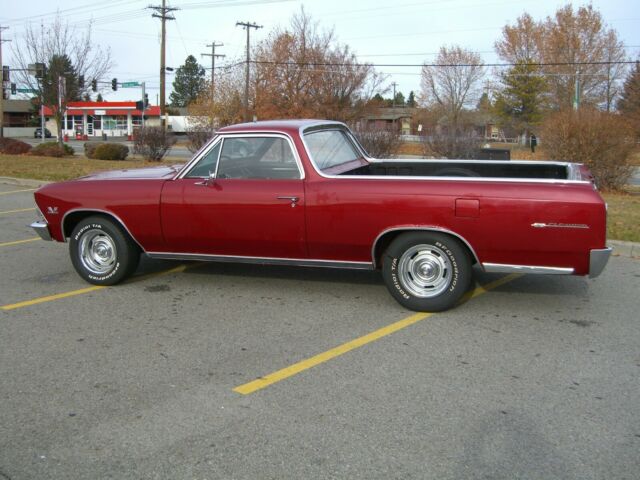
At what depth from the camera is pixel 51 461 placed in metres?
3.26

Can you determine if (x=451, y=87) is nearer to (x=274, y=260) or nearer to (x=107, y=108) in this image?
(x=107, y=108)

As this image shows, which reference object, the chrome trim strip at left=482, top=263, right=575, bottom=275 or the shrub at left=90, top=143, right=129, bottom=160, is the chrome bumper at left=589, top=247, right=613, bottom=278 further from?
the shrub at left=90, top=143, right=129, bottom=160

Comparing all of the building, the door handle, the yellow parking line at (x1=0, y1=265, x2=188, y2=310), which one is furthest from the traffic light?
the building

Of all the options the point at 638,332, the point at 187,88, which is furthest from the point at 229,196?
the point at 187,88

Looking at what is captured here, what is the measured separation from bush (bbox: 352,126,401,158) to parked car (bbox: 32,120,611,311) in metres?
11.8

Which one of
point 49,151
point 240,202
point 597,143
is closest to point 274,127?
point 240,202

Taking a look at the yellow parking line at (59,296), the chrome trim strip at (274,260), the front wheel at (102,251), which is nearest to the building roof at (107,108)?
the yellow parking line at (59,296)

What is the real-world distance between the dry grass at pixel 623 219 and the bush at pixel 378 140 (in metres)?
7.08

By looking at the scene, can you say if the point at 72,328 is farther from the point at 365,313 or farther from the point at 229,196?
the point at 365,313

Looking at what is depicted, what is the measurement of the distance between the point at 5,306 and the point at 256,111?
113ft

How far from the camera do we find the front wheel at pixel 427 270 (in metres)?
5.45

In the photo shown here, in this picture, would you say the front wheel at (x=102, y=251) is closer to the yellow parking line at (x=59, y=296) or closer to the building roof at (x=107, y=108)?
the yellow parking line at (x=59, y=296)

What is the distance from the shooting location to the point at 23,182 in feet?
54.2

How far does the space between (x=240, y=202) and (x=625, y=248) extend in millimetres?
5132
